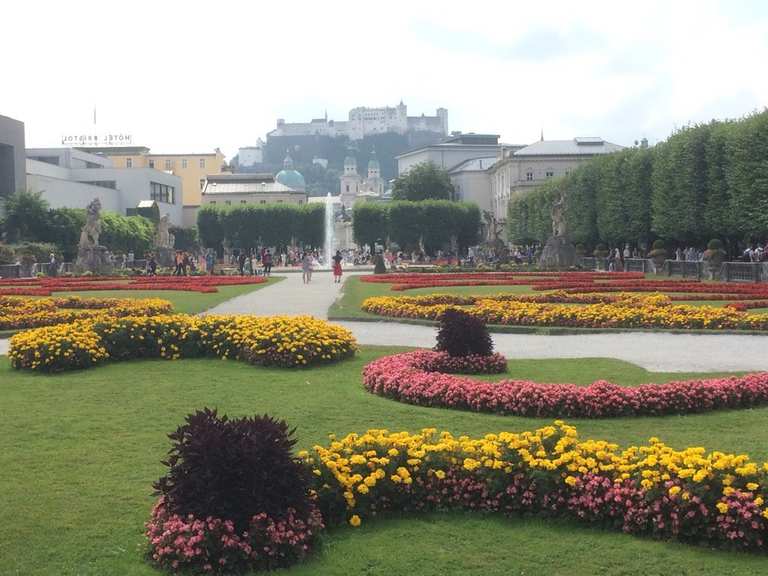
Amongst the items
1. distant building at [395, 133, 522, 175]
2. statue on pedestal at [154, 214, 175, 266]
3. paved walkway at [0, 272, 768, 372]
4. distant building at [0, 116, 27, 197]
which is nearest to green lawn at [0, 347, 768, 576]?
paved walkway at [0, 272, 768, 372]

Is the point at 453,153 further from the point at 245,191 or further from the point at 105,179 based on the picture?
the point at 105,179

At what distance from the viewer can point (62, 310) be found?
71.8 feet

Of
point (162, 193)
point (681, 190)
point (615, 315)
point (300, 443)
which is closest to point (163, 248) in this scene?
point (681, 190)

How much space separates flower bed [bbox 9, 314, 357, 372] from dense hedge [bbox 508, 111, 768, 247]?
30.6 m

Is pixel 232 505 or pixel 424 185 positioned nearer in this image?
pixel 232 505

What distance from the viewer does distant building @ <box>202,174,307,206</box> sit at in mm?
124438

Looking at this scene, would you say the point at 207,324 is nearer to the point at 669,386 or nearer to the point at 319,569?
the point at 669,386

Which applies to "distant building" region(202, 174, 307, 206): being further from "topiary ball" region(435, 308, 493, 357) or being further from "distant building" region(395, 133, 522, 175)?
"topiary ball" region(435, 308, 493, 357)

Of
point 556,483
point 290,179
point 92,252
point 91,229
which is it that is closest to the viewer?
point 556,483

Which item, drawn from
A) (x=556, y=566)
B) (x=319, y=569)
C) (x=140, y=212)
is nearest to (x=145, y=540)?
(x=319, y=569)

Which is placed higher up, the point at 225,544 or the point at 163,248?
the point at 163,248

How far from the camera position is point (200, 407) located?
34.0 feet

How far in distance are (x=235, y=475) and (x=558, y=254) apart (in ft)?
153

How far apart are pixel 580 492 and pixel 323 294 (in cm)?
2614
